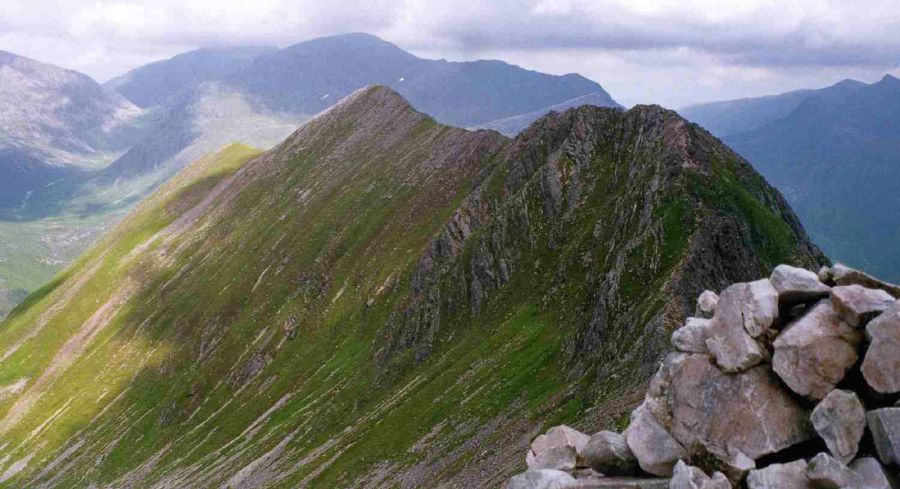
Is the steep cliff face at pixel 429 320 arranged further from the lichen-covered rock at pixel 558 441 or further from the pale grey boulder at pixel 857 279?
the pale grey boulder at pixel 857 279

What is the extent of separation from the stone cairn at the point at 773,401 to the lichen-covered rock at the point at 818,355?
1.3 inches

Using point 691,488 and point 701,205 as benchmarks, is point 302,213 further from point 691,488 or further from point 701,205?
point 691,488

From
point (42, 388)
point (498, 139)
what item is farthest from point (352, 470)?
point (42, 388)

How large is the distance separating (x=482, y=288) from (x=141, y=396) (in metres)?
107

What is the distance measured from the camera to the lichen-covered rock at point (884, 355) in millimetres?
19641

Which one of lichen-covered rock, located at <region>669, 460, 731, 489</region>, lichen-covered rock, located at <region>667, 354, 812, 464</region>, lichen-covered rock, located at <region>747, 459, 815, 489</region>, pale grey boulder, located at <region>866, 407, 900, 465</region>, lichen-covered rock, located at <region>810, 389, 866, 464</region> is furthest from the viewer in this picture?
lichen-covered rock, located at <region>667, 354, 812, 464</region>

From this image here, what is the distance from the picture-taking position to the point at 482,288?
106688 mm

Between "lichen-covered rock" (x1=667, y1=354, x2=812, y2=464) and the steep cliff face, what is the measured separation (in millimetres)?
29145

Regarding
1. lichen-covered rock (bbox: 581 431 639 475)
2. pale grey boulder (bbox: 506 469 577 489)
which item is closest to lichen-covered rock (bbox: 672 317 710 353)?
lichen-covered rock (bbox: 581 431 639 475)

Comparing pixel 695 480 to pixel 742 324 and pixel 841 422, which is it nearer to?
pixel 841 422

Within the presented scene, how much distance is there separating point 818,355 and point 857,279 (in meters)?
3.61

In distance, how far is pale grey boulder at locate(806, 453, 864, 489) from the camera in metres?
18.8

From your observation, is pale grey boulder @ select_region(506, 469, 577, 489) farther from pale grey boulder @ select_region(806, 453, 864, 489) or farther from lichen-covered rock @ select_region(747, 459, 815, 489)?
pale grey boulder @ select_region(806, 453, 864, 489)

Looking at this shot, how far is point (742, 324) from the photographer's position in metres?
22.7
